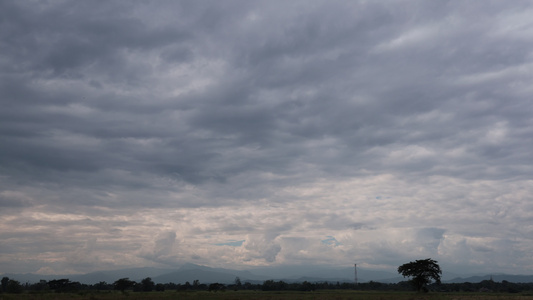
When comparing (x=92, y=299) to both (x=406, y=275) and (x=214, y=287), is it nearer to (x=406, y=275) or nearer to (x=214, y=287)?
(x=406, y=275)

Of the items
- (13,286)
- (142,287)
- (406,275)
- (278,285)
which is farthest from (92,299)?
(278,285)

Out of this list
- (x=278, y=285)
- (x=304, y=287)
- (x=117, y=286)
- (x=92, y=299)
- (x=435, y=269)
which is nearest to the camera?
(x=92, y=299)

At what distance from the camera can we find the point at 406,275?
101 m

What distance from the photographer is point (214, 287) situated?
14662cm

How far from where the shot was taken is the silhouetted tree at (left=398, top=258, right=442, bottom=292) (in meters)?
98.5

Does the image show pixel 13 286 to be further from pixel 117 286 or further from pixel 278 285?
pixel 278 285

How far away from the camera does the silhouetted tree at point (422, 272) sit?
98500 millimetres

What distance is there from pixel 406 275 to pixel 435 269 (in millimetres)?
7033

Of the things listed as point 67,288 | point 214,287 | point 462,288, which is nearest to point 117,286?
point 67,288

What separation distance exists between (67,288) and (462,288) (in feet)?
522

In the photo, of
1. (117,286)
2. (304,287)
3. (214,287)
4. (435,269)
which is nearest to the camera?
(435,269)

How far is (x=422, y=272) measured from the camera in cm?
9938

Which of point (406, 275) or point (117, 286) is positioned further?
point (117, 286)

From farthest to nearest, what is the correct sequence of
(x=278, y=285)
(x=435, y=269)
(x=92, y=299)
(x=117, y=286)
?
1. (x=278, y=285)
2. (x=117, y=286)
3. (x=435, y=269)
4. (x=92, y=299)
